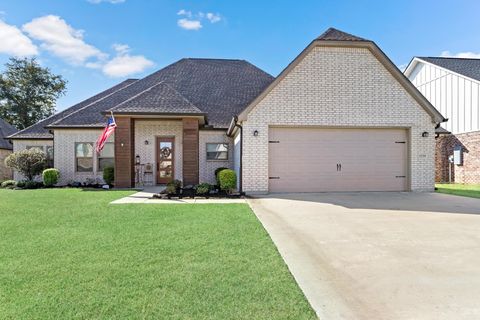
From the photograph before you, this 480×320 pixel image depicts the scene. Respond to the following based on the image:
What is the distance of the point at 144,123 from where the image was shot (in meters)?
14.8

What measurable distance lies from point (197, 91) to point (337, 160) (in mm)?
10157

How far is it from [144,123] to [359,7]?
11.4m

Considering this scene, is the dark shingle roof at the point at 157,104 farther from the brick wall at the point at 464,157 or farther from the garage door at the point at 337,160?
the brick wall at the point at 464,157

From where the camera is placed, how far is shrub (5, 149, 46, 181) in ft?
48.8

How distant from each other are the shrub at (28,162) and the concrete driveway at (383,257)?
13.2 metres

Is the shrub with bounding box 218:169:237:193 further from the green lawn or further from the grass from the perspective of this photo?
the grass

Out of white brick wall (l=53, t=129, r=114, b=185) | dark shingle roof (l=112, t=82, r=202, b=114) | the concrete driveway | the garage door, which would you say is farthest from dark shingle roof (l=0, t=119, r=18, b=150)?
the concrete driveway

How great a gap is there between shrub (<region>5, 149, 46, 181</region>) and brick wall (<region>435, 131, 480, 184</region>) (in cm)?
2420

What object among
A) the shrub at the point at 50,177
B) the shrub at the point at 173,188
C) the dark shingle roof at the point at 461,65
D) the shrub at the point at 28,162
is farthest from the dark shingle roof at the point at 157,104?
the dark shingle roof at the point at 461,65

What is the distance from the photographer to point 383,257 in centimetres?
405

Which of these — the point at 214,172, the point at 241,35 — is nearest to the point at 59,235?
the point at 214,172

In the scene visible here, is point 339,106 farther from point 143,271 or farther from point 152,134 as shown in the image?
point 143,271

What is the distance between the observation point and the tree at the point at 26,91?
34.4 meters

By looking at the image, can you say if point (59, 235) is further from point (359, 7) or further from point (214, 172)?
point (359, 7)
